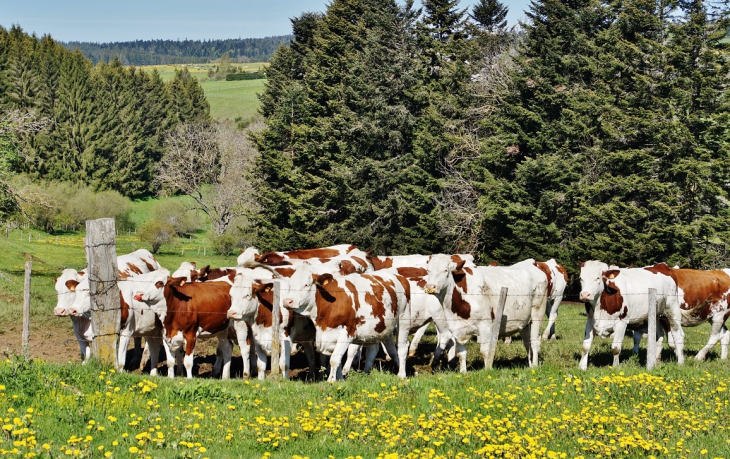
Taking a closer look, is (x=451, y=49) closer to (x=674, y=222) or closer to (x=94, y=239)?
(x=674, y=222)

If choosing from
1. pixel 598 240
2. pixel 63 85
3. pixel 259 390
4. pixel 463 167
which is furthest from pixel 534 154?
pixel 63 85

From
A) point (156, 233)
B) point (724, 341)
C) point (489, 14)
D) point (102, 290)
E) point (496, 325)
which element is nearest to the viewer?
point (102, 290)

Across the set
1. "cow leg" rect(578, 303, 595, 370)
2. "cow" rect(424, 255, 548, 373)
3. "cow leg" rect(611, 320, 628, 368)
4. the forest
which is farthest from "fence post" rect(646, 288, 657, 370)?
the forest

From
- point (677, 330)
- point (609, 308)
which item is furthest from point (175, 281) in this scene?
point (677, 330)

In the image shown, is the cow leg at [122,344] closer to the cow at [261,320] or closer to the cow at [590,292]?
the cow at [261,320]

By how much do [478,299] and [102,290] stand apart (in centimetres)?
722

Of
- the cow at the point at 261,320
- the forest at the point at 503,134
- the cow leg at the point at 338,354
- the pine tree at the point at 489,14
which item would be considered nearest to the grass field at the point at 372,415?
the cow leg at the point at 338,354

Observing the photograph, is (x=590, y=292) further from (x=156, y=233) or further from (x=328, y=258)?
(x=156, y=233)

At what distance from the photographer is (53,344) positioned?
1812cm

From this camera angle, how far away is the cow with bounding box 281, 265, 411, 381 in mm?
13797

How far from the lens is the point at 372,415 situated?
962 centimetres

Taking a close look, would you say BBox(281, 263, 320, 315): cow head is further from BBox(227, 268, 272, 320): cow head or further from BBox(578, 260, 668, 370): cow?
BBox(578, 260, 668, 370): cow

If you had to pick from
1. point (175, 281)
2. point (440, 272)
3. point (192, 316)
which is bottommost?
point (192, 316)

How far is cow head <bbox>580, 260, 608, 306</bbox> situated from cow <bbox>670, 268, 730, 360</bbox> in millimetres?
2519
